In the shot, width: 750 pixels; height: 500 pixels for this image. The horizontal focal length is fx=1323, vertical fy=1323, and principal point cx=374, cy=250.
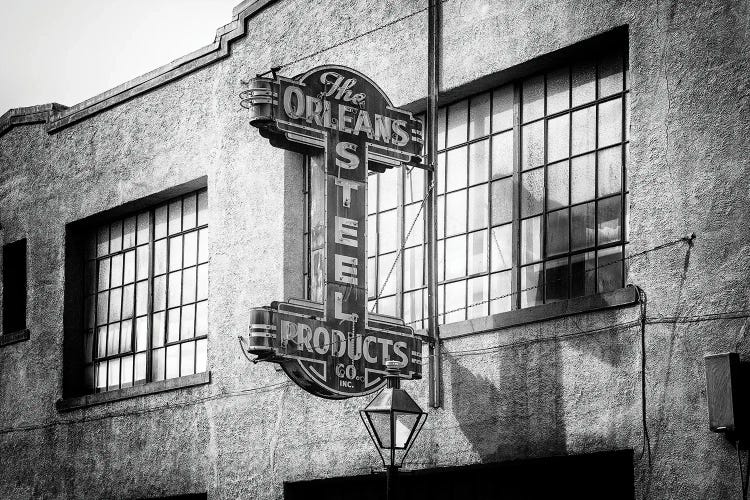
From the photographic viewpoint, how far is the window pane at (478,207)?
1455 centimetres

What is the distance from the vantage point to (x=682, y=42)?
12.4 metres

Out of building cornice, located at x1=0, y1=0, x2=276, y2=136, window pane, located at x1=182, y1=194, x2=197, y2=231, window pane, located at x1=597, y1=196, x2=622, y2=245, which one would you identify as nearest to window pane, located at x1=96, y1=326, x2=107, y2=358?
window pane, located at x1=182, y1=194, x2=197, y2=231

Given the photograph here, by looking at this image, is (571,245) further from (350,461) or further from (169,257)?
(169,257)

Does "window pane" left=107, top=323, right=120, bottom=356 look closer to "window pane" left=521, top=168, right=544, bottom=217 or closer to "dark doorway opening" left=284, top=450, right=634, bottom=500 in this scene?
"dark doorway opening" left=284, top=450, right=634, bottom=500

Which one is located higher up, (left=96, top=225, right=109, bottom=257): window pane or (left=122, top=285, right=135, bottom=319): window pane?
(left=96, top=225, right=109, bottom=257): window pane

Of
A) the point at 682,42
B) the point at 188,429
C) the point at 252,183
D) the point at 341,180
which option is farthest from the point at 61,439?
the point at 682,42

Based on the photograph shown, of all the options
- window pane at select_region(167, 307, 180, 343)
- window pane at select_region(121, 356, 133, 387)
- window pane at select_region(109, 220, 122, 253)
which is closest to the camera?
window pane at select_region(167, 307, 180, 343)

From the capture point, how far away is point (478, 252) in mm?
14508

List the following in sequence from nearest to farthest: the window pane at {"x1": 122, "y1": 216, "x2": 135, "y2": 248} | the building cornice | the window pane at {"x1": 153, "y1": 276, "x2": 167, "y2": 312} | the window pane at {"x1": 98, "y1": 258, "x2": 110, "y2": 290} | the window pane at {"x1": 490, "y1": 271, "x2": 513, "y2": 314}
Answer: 1. the window pane at {"x1": 490, "y1": 271, "x2": 513, "y2": 314}
2. the building cornice
3. the window pane at {"x1": 153, "y1": 276, "x2": 167, "y2": 312}
4. the window pane at {"x1": 122, "y1": 216, "x2": 135, "y2": 248}
5. the window pane at {"x1": 98, "y1": 258, "x2": 110, "y2": 290}

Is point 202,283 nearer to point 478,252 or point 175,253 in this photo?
point 175,253

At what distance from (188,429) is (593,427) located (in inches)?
258

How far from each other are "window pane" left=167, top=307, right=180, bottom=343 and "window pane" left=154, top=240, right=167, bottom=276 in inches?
25.4

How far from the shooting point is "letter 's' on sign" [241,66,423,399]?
1301cm

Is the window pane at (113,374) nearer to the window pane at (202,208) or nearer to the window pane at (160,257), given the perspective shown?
the window pane at (160,257)
